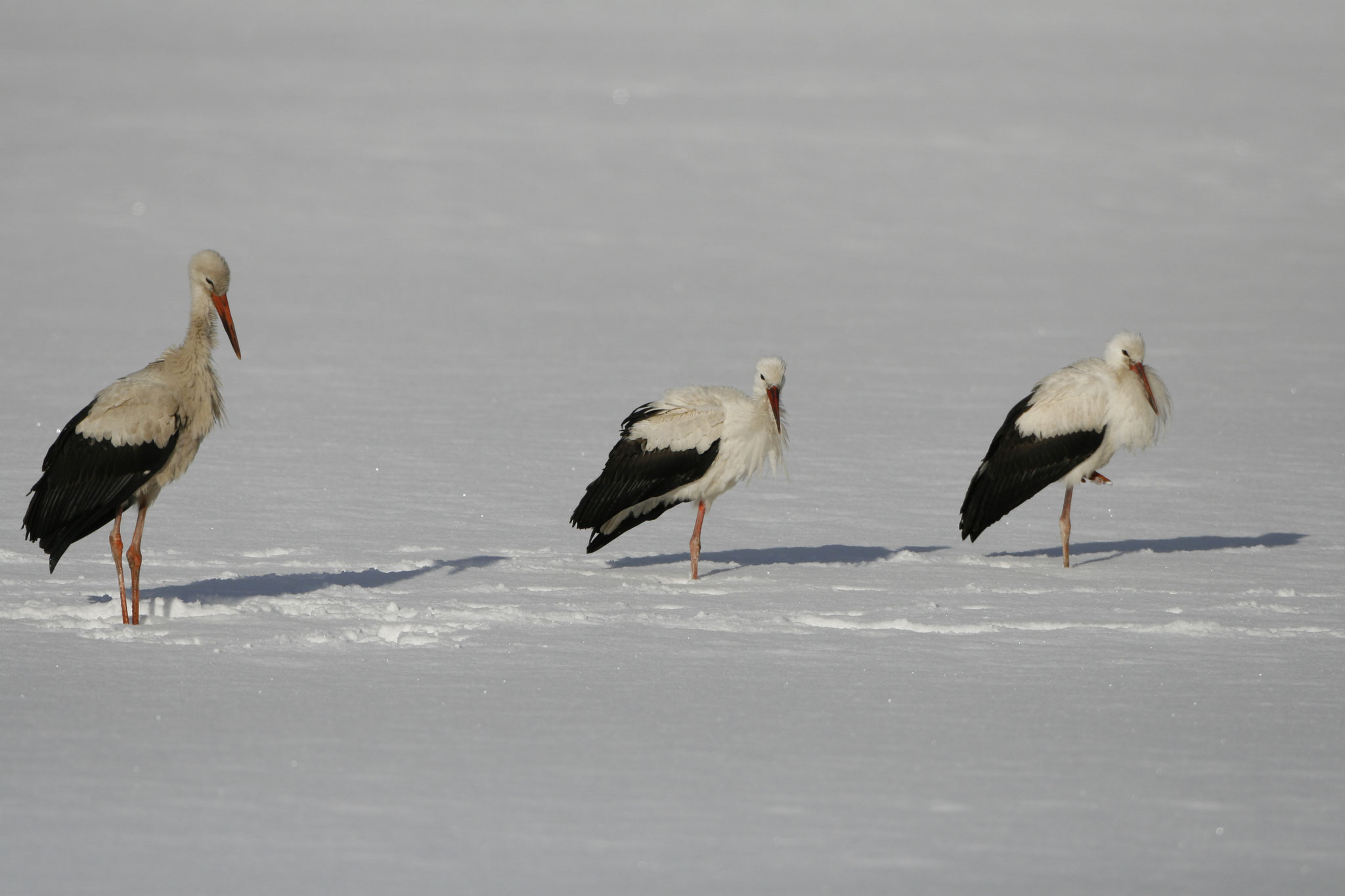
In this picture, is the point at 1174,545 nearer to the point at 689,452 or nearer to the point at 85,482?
the point at 689,452

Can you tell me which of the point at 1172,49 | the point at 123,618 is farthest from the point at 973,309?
the point at 1172,49

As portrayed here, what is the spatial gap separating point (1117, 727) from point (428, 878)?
272cm

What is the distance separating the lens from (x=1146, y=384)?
32.3 feet

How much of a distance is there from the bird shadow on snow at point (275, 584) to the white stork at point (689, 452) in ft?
2.43

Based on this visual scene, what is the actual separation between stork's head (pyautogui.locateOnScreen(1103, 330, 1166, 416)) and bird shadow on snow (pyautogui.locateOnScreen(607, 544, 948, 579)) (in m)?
1.48

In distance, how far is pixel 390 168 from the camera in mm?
33062

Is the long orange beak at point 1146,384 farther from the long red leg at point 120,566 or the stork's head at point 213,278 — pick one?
the long red leg at point 120,566

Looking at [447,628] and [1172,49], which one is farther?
[1172,49]

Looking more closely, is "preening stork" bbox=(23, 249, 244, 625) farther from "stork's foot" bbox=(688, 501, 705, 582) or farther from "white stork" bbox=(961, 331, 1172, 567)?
"white stork" bbox=(961, 331, 1172, 567)

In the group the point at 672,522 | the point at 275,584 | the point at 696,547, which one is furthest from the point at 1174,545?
the point at 275,584

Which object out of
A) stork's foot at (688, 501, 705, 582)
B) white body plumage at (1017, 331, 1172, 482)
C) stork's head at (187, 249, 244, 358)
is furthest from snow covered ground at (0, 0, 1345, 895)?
stork's head at (187, 249, 244, 358)

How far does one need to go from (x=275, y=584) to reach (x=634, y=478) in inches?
80.9

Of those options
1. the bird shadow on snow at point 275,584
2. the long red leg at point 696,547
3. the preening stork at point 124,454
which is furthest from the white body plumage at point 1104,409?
the preening stork at point 124,454

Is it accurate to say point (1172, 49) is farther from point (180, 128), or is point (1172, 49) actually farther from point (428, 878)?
point (428, 878)
